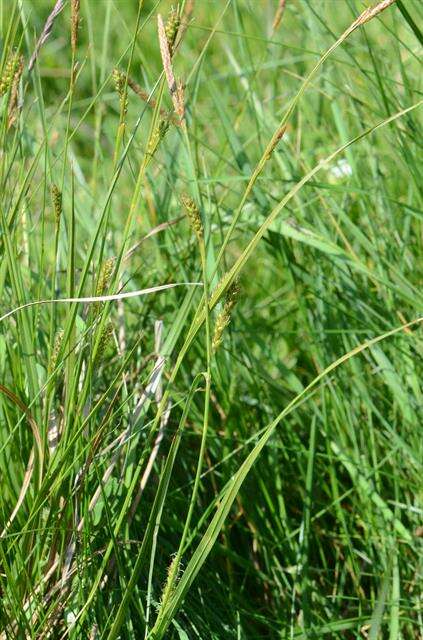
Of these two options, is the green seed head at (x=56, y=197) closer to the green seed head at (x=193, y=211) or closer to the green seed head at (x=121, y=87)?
the green seed head at (x=121, y=87)

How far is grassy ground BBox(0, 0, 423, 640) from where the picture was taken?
0.98 metres

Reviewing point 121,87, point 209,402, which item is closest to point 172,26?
point 121,87

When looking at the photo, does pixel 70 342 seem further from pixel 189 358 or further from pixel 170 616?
pixel 189 358

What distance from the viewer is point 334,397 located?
1.33 metres

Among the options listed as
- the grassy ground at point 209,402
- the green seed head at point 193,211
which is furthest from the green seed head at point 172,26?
the green seed head at point 193,211

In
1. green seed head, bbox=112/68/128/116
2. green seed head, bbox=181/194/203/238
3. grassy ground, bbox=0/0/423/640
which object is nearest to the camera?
green seed head, bbox=181/194/203/238

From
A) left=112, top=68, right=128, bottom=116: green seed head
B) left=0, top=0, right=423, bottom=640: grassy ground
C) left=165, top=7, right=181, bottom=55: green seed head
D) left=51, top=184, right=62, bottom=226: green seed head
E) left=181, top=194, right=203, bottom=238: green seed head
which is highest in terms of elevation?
left=165, top=7, right=181, bottom=55: green seed head

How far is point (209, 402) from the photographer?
126 cm

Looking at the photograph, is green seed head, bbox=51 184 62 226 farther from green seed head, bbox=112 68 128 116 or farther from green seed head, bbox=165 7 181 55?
green seed head, bbox=165 7 181 55

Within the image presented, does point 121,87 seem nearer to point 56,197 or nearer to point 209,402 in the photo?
point 56,197

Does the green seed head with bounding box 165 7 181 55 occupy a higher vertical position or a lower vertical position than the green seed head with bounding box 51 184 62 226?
higher

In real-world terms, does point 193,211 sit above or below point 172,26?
below

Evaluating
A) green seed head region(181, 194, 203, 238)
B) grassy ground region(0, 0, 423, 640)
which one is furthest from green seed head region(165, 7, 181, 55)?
green seed head region(181, 194, 203, 238)

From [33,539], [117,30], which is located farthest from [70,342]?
[117,30]
